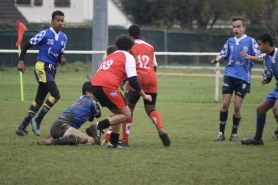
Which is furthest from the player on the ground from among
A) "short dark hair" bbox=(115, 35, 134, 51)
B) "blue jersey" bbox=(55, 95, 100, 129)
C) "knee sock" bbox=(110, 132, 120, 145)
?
"blue jersey" bbox=(55, 95, 100, 129)

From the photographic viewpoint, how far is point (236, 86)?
9.98 metres

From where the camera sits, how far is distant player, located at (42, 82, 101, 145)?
870 centimetres

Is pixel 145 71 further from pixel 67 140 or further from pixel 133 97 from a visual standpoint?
pixel 67 140

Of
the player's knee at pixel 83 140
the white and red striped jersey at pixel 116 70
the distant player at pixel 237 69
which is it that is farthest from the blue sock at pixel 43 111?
the distant player at pixel 237 69

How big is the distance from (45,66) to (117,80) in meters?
2.50

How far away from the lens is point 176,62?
3622 cm

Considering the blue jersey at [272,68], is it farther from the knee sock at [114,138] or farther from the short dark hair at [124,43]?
the knee sock at [114,138]

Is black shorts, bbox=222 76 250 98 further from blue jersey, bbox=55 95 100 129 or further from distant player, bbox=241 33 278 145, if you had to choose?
blue jersey, bbox=55 95 100 129

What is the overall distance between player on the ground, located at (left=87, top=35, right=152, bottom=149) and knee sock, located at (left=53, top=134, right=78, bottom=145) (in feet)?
1.79

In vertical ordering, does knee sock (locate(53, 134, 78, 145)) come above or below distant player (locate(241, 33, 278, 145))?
below

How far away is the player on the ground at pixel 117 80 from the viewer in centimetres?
818

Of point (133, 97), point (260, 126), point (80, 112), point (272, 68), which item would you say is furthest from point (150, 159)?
point (272, 68)

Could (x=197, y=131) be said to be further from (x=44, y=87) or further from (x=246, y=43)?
(x=44, y=87)

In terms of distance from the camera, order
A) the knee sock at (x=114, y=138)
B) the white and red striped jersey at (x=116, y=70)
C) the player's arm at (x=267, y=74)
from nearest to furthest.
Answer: the white and red striped jersey at (x=116, y=70) → the knee sock at (x=114, y=138) → the player's arm at (x=267, y=74)
